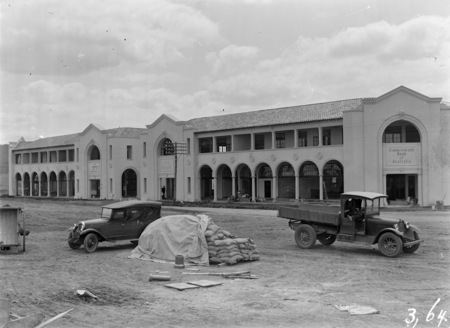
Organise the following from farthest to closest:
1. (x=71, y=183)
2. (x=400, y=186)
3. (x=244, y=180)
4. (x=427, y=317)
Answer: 1. (x=71, y=183)
2. (x=244, y=180)
3. (x=400, y=186)
4. (x=427, y=317)

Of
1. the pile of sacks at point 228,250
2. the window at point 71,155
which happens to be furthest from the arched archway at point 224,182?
the pile of sacks at point 228,250

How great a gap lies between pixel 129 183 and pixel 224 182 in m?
15.3

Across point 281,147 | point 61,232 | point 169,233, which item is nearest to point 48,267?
point 169,233

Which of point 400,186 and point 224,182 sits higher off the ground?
point 224,182

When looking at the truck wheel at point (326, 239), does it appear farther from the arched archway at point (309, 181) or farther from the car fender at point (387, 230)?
the arched archway at point (309, 181)

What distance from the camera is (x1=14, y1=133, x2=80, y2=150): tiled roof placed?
71375mm

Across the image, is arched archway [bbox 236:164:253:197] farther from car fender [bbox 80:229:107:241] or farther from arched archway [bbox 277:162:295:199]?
car fender [bbox 80:229:107:241]

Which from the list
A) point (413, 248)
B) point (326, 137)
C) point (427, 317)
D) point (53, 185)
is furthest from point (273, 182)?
point (53, 185)

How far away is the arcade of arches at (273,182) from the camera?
147ft

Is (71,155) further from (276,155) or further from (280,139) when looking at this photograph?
(276,155)

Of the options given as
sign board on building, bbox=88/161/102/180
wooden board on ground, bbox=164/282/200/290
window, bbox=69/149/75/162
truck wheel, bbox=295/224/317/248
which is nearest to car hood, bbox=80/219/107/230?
wooden board on ground, bbox=164/282/200/290

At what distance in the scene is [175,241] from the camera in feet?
52.1

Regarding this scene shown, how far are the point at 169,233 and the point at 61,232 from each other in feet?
35.5

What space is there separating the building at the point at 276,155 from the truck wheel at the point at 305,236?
23.2 metres
